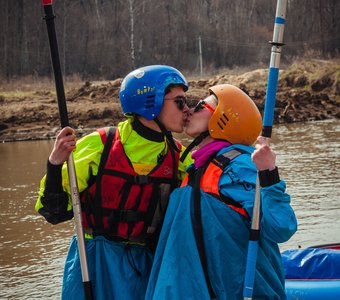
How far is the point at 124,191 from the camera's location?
2.79 meters

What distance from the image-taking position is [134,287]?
278 cm

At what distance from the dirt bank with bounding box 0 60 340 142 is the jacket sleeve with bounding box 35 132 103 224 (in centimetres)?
1514

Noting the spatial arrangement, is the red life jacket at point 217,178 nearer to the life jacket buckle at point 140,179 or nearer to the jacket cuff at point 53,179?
the life jacket buckle at point 140,179

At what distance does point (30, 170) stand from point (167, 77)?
388 inches

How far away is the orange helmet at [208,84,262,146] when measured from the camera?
261 cm

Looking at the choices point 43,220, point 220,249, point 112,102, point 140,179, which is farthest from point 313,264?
point 112,102

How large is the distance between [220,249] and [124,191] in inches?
22.0

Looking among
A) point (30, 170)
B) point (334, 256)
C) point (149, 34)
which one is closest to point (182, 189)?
point (334, 256)

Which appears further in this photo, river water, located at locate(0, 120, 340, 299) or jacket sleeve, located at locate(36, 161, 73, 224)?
river water, located at locate(0, 120, 340, 299)

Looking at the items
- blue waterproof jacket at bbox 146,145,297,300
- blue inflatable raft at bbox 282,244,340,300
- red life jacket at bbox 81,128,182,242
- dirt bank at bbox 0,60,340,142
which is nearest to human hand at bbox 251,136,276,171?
blue waterproof jacket at bbox 146,145,297,300

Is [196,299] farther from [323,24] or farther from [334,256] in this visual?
[323,24]

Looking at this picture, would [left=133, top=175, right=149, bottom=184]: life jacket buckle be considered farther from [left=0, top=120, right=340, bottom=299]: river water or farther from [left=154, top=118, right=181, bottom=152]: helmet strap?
[left=0, top=120, right=340, bottom=299]: river water

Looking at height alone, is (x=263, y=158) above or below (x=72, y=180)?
above

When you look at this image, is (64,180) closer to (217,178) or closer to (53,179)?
(53,179)
